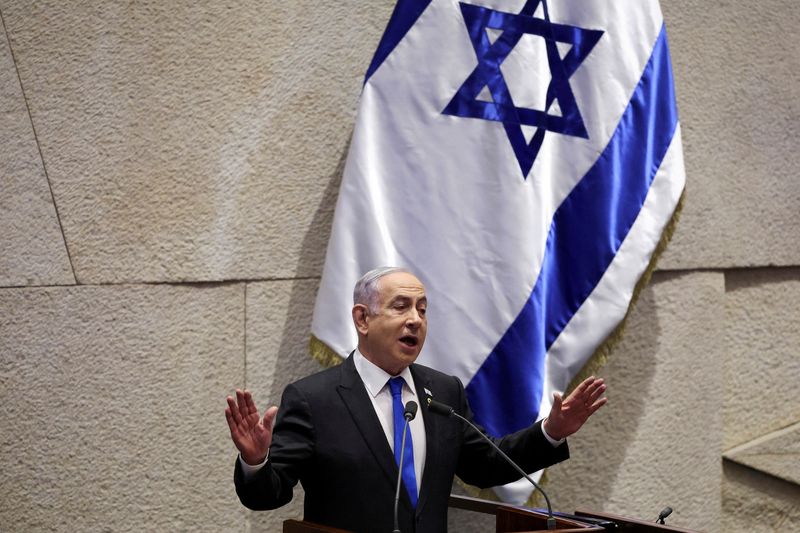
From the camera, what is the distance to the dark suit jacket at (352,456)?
2467mm

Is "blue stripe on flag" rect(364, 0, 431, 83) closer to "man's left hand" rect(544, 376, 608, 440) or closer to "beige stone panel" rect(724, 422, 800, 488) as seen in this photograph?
"man's left hand" rect(544, 376, 608, 440)

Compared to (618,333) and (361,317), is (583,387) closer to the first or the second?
(361,317)

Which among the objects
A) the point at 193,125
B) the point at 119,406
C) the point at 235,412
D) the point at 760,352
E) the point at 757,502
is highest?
the point at 193,125

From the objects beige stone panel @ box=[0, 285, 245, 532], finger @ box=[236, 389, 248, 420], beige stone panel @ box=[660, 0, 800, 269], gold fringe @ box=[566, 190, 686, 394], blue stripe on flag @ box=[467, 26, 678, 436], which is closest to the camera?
finger @ box=[236, 389, 248, 420]

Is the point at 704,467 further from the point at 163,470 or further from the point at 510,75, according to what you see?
the point at 163,470

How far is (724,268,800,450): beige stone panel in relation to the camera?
4.16 metres

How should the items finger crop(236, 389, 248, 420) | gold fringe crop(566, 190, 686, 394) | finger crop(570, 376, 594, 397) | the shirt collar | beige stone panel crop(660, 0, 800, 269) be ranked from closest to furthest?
finger crop(236, 389, 248, 420) < finger crop(570, 376, 594, 397) < the shirt collar < gold fringe crop(566, 190, 686, 394) < beige stone panel crop(660, 0, 800, 269)

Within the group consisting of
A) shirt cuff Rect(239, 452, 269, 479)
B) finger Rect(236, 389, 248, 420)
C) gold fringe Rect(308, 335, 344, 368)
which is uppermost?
gold fringe Rect(308, 335, 344, 368)

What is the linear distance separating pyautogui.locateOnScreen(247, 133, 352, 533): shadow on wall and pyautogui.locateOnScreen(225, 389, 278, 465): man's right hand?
1.26 meters

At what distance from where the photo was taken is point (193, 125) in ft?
11.2

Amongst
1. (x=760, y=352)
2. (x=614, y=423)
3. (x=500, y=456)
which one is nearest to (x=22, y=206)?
(x=500, y=456)

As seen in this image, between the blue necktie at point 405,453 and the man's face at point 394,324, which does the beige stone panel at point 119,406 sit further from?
the blue necktie at point 405,453

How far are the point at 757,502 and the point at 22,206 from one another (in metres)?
3.03

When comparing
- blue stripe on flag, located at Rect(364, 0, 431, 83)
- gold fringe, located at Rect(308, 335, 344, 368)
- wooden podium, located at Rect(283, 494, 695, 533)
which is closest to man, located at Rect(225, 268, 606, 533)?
wooden podium, located at Rect(283, 494, 695, 533)
